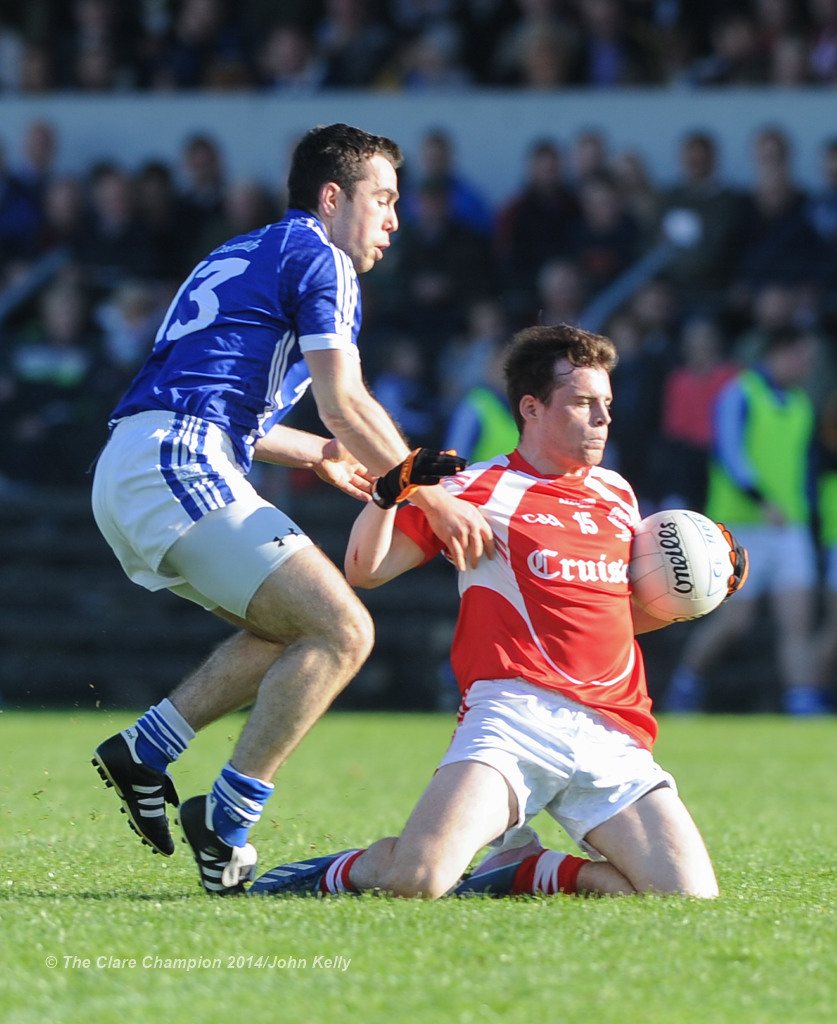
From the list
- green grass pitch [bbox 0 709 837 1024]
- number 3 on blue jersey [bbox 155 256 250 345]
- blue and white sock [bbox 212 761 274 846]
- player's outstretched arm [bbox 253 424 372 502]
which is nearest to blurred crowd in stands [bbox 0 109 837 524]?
green grass pitch [bbox 0 709 837 1024]

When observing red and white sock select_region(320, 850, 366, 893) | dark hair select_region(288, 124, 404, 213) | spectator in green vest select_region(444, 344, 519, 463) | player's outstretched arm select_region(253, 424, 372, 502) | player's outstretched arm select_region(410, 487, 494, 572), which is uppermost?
dark hair select_region(288, 124, 404, 213)

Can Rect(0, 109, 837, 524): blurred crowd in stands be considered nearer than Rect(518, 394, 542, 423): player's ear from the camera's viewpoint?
No

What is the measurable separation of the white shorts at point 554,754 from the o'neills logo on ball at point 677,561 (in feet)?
1.63

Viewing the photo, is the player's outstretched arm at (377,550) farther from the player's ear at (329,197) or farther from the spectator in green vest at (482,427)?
the spectator in green vest at (482,427)

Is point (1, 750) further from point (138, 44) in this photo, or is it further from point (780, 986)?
point (138, 44)

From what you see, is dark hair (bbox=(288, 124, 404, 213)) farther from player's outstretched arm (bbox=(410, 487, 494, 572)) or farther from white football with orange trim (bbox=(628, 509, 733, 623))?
white football with orange trim (bbox=(628, 509, 733, 623))

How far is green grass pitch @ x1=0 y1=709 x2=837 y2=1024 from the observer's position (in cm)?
317

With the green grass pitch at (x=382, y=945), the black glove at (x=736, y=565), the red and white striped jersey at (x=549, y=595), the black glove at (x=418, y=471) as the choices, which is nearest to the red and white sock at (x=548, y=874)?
the green grass pitch at (x=382, y=945)

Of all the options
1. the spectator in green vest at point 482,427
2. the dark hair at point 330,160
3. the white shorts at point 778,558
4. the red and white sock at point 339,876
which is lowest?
the white shorts at point 778,558

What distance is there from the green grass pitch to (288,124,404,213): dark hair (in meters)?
2.13

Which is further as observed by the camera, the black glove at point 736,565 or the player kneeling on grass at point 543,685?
the black glove at point 736,565

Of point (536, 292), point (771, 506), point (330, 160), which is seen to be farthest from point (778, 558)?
point (330, 160)

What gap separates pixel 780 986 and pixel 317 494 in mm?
9633

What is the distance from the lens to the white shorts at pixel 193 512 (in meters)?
4.42
